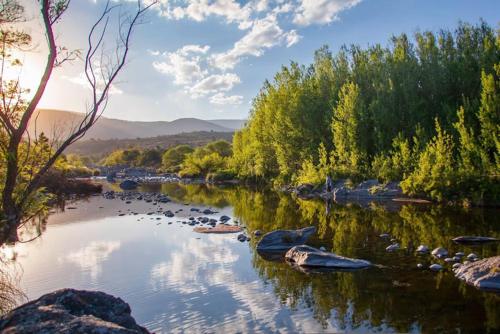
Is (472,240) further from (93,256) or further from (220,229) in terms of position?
(93,256)

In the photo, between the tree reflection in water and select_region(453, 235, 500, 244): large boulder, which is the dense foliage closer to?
the tree reflection in water

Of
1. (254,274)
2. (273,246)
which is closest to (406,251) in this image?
(273,246)

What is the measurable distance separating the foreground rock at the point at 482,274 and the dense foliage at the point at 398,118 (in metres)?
21.6

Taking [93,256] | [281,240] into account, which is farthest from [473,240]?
[93,256]

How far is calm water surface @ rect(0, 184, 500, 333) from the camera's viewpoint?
11.4m

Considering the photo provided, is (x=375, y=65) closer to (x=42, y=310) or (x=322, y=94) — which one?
(x=322, y=94)

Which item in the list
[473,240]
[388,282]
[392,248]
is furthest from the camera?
[473,240]

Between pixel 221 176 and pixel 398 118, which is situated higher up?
pixel 398 118

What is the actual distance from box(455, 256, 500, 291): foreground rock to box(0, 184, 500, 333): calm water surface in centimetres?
51

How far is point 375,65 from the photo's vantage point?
2137 inches

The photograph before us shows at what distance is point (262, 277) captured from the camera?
15.5m

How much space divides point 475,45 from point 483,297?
4165 cm

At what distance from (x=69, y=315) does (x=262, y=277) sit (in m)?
9.45

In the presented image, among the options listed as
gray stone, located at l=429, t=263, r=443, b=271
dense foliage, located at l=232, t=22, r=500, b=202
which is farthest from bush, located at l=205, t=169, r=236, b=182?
gray stone, located at l=429, t=263, r=443, b=271
